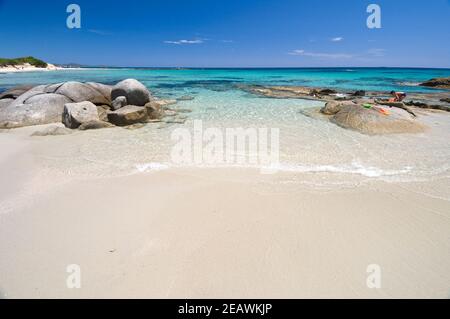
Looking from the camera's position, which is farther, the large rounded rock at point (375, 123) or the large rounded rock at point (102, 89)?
the large rounded rock at point (102, 89)

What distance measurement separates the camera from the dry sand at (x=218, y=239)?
2.28 m

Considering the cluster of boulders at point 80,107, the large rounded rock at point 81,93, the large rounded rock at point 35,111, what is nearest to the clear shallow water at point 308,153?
the cluster of boulders at point 80,107

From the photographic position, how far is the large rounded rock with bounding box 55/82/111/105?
31.2 feet

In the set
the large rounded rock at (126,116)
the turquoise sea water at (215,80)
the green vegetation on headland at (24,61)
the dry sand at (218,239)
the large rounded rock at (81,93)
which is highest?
the green vegetation on headland at (24,61)

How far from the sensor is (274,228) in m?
3.02

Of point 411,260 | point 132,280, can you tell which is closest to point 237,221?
point 132,280

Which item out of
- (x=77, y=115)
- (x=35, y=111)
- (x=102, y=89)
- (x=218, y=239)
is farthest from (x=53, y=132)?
(x=218, y=239)

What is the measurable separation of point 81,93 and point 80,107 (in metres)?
2.19

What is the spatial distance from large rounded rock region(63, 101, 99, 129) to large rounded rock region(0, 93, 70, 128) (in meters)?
0.93

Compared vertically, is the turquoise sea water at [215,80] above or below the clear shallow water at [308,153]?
above

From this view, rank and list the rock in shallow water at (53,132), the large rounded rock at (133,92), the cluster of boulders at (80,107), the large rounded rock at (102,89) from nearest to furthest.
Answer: the rock in shallow water at (53,132), the cluster of boulders at (80,107), the large rounded rock at (133,92), the large rounded rock at (102,89)

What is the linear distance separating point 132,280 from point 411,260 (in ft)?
9.18

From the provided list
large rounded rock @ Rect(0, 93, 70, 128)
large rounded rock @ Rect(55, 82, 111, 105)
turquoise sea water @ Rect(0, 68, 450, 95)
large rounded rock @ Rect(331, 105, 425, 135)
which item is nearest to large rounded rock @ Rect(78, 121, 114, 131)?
large rounded rock @ Rect(0, 93, 70, 128)

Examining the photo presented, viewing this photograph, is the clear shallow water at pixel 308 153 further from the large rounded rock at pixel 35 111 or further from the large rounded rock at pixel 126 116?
the large rounded rock at pixel 35 111
